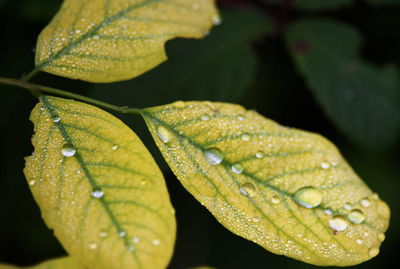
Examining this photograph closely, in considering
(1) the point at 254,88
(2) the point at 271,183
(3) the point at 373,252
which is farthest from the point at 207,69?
(3) the point at 373,252

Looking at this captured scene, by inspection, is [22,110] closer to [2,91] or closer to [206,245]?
[2,91]

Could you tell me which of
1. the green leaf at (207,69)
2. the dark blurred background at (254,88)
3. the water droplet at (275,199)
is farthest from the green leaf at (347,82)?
the water droplet at (275,199)

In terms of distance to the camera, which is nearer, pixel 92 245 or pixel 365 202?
pixel 92 245

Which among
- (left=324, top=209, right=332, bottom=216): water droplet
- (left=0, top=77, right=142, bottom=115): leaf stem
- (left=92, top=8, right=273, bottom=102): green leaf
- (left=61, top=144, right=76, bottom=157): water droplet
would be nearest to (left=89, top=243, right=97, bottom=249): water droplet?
(left=61, top=144, right=76, bottom=157): water droplet

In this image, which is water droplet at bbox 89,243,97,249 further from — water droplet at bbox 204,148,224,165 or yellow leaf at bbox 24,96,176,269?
water droplet at bbox 204,148,224,165

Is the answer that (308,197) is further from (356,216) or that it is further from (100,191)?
(100,191)

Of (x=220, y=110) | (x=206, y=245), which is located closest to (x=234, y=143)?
(x=220, y=110)

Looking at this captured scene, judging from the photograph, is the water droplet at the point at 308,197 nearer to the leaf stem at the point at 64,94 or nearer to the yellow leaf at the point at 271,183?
the yellow leaf at the point at 271,183
